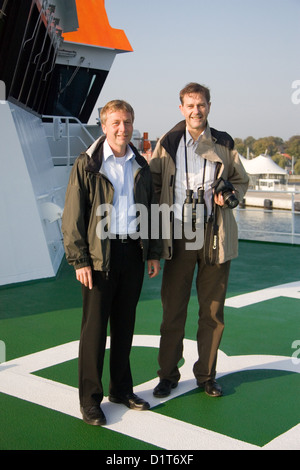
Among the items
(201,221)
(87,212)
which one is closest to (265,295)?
(201,221)

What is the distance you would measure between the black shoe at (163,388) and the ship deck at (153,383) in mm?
40

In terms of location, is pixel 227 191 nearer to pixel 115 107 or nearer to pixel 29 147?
pixel 115 107

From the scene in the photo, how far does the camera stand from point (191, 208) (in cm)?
353

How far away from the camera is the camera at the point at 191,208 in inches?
138

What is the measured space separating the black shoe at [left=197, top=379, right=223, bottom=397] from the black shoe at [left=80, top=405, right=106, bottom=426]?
2.44 ft

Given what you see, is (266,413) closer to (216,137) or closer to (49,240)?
(216,137)

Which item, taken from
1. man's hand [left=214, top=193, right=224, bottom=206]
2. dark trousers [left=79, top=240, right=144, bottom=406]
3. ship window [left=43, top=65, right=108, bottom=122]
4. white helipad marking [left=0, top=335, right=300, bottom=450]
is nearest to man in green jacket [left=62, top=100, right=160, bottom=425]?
dark trousers [left=79, top=240, right=144, bottom=406]

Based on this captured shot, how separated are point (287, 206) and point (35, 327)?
4645 centimetres

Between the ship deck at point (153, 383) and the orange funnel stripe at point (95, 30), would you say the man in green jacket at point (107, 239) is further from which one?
the orange funnel stripe at point (95, 30)

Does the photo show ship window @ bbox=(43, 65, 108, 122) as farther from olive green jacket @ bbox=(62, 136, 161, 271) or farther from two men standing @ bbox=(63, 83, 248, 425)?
olive green jacket @ bbox=(62, 136, 161, 271)

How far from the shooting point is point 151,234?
11.6ft

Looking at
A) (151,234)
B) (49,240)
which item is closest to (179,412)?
(151,234)

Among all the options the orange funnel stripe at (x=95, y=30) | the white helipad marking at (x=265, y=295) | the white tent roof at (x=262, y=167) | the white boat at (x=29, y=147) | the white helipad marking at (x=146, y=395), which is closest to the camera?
the white helipad marking at (x=146, y=395)

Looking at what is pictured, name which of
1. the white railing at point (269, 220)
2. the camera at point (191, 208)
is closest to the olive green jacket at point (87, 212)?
the camera at point (191, 208)
